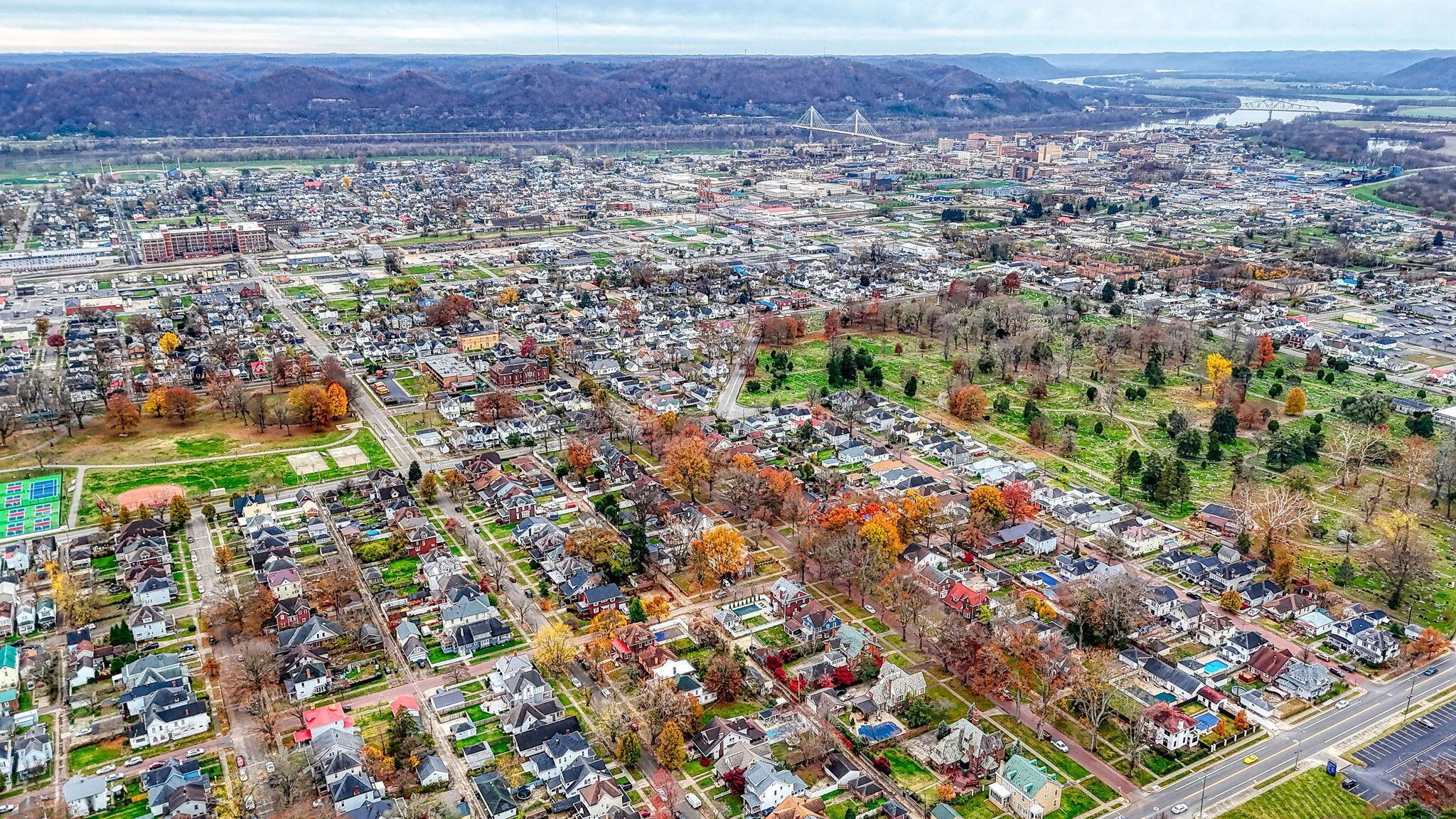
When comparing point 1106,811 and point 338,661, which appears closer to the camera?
point 1106,811

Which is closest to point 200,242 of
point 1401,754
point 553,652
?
point 553,652

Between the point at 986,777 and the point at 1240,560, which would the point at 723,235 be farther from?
the point at 986,777

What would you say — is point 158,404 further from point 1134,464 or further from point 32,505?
point 1134,464

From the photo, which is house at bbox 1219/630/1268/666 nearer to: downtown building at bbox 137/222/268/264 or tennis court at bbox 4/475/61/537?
tennis court at bbox 4/475/61/537

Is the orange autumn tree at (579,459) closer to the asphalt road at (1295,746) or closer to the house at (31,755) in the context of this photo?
the house at (31,755)

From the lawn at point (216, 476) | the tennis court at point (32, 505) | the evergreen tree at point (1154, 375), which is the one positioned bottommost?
the tennis court at point (32, 505)

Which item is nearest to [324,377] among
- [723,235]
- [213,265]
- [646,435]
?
[646,435]

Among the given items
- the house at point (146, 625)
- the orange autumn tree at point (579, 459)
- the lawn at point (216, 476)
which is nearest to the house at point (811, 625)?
the orange autumn tree at point (579, 459)
